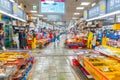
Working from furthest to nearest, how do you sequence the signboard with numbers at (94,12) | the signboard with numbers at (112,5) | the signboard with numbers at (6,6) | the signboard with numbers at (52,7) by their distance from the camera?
the signboard with numbers at (94,12)
the signboard with numbers at (52,7)
the signboard with numbers at (6,6)
the signboard with numbers at (112,5)

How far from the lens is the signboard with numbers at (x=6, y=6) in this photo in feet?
30.5

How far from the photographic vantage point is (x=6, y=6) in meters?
10.2

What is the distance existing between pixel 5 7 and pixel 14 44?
5113 mm

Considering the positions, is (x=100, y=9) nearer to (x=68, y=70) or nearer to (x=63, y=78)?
(x=68, y=70)

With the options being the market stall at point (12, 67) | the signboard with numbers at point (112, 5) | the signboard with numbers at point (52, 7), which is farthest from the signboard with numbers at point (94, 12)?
the market stall at point (12, 67)

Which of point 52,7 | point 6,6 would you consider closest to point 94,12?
point 52,7

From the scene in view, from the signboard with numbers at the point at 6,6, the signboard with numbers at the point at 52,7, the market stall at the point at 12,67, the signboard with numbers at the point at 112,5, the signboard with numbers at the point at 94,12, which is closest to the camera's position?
the market stall at the point at 12,67

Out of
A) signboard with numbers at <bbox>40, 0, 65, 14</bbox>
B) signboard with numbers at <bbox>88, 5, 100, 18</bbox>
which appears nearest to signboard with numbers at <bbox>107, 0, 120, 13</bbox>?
signboard with numbers at <bbox>88, 5, 100, 18</bbox>

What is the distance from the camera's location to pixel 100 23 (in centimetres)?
1664

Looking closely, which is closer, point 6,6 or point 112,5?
point 112,5

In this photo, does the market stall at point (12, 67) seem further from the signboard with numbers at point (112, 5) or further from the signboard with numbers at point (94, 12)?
the signboard with numbers at point (94, 12)

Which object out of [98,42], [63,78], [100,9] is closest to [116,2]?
[100,9]

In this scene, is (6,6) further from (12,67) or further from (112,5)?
(12,67)

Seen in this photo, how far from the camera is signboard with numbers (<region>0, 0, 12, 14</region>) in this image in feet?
30.5
